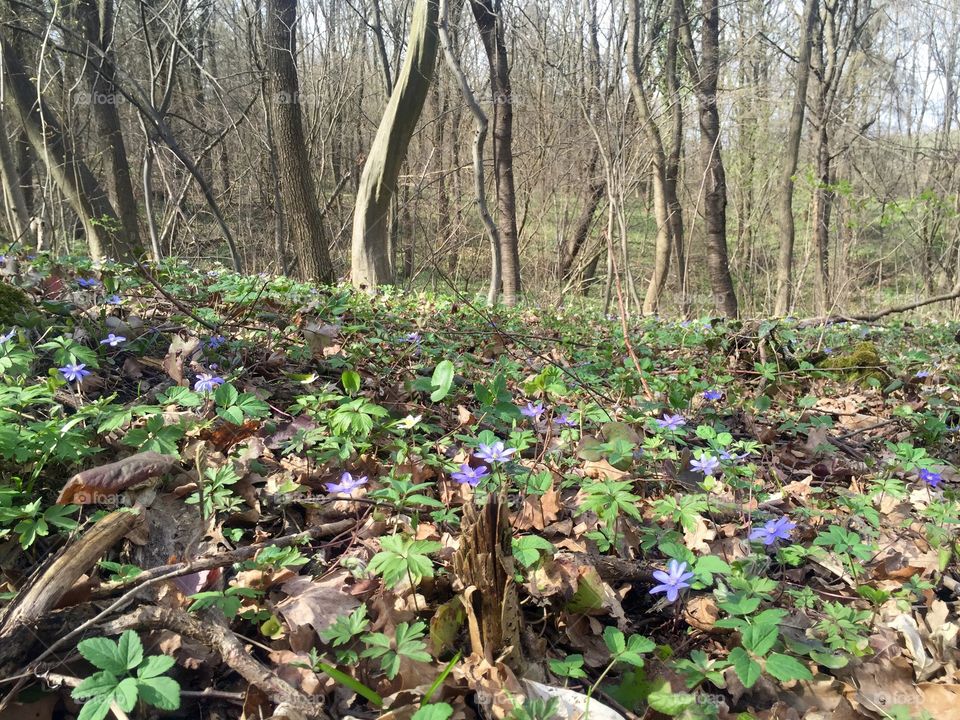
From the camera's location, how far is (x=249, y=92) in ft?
50.9

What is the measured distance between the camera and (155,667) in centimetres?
105

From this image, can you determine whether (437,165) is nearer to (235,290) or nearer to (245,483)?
(235,290)

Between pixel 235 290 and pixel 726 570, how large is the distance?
3518 mm

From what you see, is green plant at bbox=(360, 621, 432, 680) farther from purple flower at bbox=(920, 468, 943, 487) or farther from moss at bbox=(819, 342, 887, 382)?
moss at bbox=(819, 342, 887, 382)

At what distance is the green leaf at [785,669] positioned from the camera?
3.89ft

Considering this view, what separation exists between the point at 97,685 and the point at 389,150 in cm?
814

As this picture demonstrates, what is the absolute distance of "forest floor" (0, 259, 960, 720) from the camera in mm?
1229

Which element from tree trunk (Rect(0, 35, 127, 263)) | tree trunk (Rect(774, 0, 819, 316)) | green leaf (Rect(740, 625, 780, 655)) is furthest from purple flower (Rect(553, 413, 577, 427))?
tree trunk (Rect(0, 35, 127, 263))

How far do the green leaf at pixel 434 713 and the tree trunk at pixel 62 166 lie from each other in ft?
31.1

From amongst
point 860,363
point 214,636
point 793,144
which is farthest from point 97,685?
point 793,144

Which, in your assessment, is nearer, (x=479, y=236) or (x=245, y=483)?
(x=245, y=483)

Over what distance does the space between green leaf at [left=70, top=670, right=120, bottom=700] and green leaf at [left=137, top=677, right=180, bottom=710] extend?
0.04 meters

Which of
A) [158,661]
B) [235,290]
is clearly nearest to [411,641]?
[158,661]

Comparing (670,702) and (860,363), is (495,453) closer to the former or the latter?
(670,702)
